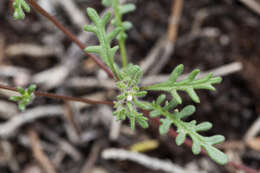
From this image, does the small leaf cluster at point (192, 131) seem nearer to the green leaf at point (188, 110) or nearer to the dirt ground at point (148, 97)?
the green leaf at point (188, 110)

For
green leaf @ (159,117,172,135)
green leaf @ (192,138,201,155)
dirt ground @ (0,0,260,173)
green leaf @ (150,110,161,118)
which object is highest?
dirt ground @ (0,0,260,173)

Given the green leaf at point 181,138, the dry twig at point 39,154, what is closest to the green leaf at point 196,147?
the green leaf at point 181,138

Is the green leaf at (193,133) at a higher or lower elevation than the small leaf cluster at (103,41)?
lower

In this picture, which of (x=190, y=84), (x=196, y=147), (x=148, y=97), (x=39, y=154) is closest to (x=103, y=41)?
(x=190, y=84)

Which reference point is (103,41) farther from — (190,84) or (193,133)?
(193,133)

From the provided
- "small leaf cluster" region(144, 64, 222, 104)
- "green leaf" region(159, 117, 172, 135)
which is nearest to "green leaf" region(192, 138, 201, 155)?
"green leaf" region(159, 117, 172, 135)

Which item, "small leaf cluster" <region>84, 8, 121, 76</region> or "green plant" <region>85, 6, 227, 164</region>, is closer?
"green plant" <region>85, 6, 227, 164</region>

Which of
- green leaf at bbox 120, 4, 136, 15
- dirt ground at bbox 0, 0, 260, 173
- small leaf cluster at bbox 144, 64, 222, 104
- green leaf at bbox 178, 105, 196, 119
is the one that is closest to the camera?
small leaf cluster at bbox 144, 64, 222, 104

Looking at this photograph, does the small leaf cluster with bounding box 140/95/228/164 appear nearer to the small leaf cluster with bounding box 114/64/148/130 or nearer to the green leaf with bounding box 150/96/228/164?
the green leaf with bounding box 150/96/228/164

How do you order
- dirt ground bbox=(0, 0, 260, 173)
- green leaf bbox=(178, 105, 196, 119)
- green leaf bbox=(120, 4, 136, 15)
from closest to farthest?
green leaf bbox=(178, 105, 196, 119) → green leaf bbox=(120, 4, 136, 15) → dirt ground bbox=(0, 0, 260, 173)
